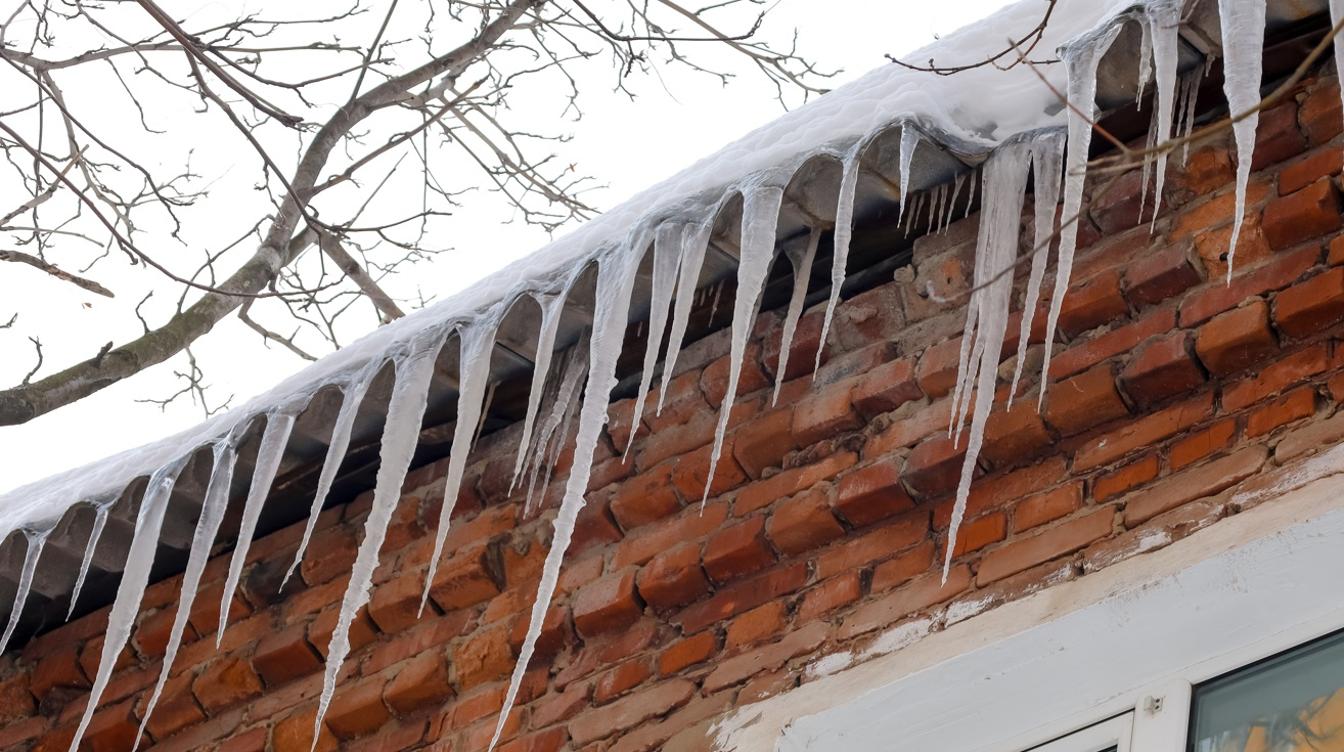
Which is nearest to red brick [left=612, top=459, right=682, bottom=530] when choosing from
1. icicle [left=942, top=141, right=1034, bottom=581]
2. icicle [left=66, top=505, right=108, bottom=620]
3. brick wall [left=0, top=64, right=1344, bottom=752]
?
brick wall [left=0, top=64, right=1344, bottom=752]

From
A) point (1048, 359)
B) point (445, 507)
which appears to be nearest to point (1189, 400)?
point (1048, 359)

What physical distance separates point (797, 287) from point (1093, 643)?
35.3 inches

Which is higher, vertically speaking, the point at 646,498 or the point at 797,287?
the point at 797,287

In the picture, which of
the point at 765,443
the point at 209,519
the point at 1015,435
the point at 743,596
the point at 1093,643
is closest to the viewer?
the point at 1093,643

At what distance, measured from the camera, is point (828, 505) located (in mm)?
2807

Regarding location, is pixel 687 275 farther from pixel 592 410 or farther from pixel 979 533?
pixel 979 533

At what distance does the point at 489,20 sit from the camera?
6043 millimetres

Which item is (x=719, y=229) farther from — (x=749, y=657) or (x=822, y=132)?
(x=749, y=657)

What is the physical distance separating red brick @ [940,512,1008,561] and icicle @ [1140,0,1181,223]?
537mm

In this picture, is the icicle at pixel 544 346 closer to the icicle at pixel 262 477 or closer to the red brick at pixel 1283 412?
the icicle at pixel 262 477

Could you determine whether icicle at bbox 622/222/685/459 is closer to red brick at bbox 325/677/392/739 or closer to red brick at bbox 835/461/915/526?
red brick at bbox 835/461/915/526

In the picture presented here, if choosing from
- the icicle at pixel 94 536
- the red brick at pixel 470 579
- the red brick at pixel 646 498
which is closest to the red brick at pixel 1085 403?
the red brick at pixel 646 498

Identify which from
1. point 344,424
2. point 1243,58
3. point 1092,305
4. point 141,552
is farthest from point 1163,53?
point 141,552

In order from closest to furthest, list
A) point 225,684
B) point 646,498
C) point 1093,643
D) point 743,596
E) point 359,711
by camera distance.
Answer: point 1093,643 → point 743,596 → point 646,498 → point 359,711 → point 225,684
